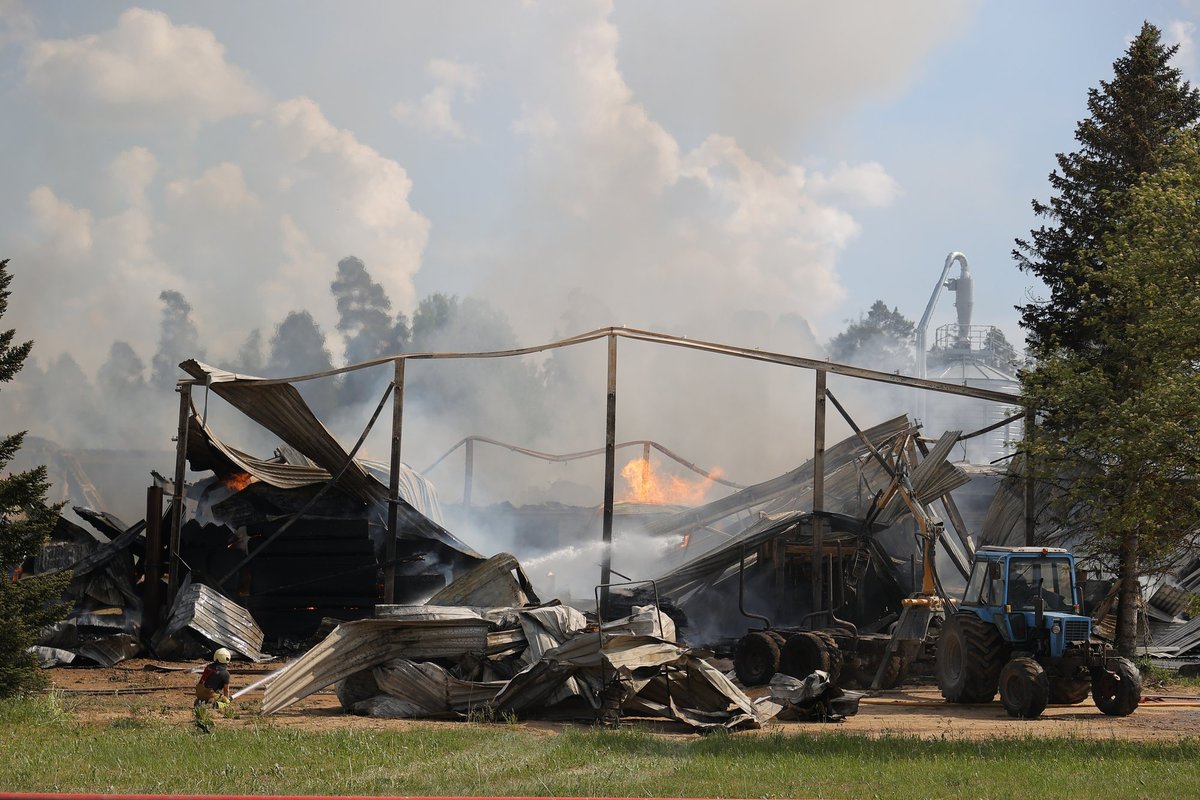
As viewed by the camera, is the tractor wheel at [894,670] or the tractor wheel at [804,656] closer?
the tractor wheel at [804,656]

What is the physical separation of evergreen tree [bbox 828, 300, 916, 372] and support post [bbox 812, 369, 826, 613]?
2653 inches

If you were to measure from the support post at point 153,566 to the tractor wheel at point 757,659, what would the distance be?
11370 mm

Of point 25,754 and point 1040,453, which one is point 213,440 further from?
point 1040,453

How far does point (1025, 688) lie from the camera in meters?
17.2

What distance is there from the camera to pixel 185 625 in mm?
22609

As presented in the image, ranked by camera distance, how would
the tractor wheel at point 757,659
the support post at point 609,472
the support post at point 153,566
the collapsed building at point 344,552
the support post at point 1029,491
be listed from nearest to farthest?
1. the tractor wheel at point 757,659
2. the support post at point 609,472
3. the collapsed building at point 344,552
4. the support post at point 153,566
5. the support post at point 1029,491

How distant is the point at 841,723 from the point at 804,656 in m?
4.32

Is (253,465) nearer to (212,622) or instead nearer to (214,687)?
(212,622)

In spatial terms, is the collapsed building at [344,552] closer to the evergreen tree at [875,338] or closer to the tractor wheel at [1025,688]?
the tractor wheel at [1025,688]

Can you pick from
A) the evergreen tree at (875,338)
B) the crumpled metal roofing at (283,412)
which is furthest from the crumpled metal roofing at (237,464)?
the evergreen tree at (875,338)

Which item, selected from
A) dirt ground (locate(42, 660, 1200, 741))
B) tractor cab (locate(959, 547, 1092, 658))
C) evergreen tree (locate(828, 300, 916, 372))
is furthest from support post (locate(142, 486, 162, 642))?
evergreen tree (locate(828, 300, 916, 372))

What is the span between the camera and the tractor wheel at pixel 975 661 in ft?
61.3

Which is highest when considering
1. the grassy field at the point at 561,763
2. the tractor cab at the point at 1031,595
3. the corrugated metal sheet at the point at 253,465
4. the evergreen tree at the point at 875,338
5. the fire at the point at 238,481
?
the evergreen tree at the point at 875,338

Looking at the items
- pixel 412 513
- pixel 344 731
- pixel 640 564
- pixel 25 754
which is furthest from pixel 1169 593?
pixel 25 754
